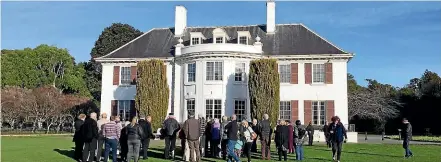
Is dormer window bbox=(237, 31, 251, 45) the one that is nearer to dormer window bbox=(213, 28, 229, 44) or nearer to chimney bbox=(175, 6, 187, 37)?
dormer window bbox=(213, 28, 229, 44)

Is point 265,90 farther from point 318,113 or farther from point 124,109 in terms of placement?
point 124,109

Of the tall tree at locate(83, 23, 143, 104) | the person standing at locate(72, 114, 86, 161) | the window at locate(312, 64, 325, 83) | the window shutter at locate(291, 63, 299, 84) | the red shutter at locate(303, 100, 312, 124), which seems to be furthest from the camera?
the tall tree at locate(83, 23, 143, 104)

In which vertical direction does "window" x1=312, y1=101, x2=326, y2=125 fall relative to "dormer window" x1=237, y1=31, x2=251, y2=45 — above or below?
below

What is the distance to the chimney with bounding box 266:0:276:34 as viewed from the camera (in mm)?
34944

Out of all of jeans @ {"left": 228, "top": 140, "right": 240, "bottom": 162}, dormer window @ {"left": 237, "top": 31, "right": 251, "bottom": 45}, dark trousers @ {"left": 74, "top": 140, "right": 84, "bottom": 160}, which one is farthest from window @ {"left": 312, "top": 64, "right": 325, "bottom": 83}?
dark trousers @ {"left": 74, "top": 140, "right": 84, "bottom": 160}

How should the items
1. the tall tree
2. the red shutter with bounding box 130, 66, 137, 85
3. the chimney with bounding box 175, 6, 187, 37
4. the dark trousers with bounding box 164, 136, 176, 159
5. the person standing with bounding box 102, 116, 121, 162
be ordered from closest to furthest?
1. the person standing with bounding box 102, 116, 121, 162
2. the dark trousers with bounding box 164, 136, 176, 159
3. the red shutter with bounding box 130, 66, 137, 85
4. the chimney with bounding box 175, 6, 187, 37
5. the tall tree

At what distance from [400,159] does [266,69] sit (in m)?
13.3

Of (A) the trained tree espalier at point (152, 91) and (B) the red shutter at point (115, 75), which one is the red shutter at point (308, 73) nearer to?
(A) the trained tree espalier at point (152, 91)

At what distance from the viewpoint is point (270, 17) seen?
35094 mm

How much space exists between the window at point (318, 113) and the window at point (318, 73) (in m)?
1.50

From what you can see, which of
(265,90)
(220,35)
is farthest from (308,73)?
(220,35)

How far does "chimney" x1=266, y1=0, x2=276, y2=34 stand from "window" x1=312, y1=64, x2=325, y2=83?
198 inches

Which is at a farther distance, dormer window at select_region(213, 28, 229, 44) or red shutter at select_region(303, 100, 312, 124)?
dormer window at select_region(213, 28, 229, 44)

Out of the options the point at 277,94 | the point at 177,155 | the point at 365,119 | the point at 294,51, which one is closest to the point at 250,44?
the point at 294,51
